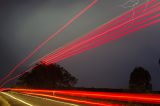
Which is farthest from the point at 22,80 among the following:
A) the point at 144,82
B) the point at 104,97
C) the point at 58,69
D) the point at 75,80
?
the point at 104,97

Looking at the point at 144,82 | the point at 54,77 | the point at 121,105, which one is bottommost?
the point at 121,105

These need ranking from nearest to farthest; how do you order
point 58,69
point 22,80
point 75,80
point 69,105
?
1. point 69,105
2. point 75,80
3. point 58,69
4. point 22,80

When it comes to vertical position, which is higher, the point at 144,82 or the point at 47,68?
the point at 47,68

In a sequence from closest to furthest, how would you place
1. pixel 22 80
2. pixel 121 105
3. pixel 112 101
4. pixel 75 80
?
pixel 121 105 → pixel 112 101 → pixel 75 80 → pixel 22 80

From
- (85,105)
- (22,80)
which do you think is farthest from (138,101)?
(22,80)

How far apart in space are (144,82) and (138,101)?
151 ft

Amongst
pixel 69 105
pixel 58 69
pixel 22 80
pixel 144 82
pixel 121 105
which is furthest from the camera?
pixel 22 80

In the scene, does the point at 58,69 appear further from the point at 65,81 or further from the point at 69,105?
the point at 69,105

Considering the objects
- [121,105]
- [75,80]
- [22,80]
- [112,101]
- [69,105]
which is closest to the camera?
[121,105]

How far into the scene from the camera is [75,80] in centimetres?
10712

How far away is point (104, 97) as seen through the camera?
3014cm

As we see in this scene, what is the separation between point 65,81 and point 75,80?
2.90 metres

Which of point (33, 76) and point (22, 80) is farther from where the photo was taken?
point (22, 80)

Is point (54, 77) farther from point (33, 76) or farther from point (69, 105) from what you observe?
point (69, 105)
